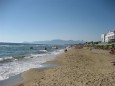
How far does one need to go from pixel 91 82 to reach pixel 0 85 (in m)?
5.35

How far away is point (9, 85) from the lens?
11.0 meters

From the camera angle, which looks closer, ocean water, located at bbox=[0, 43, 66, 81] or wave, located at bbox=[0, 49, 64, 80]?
wave, located at bbox=[0, 49, 64, 80]

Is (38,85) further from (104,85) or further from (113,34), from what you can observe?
(113,34)

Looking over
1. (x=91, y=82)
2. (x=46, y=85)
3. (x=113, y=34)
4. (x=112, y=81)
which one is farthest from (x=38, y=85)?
(x=113, y=34)

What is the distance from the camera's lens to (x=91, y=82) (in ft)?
33.4

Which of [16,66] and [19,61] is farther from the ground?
[16,66]

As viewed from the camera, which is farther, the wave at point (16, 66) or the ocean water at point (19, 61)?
the ocean water at point (19, 61)

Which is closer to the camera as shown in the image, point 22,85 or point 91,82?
point 91,82

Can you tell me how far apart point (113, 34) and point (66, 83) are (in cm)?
9627

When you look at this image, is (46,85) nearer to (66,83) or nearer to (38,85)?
(38,85)

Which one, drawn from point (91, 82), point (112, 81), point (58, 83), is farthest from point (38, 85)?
point (112, 81)

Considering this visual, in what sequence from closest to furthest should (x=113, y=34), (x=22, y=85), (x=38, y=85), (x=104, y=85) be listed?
(x=104, y=85) → (x=38, y=85) → (x=22, y=85) → (x=113, y=34)

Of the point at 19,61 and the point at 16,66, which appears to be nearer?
the point at 16,66

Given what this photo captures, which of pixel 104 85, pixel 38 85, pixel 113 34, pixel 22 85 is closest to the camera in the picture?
pixel 104 85
